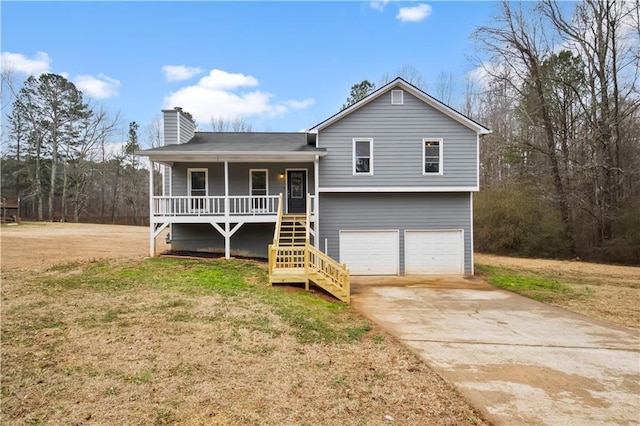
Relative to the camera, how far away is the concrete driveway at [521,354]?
4.03 meters

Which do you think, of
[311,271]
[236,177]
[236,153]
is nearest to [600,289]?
[311,271]

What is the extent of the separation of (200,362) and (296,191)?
1041 cm

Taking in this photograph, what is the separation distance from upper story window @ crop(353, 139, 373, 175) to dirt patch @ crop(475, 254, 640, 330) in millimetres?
7321

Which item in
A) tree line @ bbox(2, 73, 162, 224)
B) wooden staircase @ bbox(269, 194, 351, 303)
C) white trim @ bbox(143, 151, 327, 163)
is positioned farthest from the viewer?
tree line @ bbox(2, 73, 162, 224)

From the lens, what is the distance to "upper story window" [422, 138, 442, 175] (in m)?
13.6

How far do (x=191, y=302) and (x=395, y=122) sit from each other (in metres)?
9.77

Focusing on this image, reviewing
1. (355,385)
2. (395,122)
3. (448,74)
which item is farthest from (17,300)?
(448,74)

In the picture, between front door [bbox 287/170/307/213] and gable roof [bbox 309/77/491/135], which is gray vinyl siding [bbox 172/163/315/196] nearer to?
front door [bbox 287/170/307/213]

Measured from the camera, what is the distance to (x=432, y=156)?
1362cm

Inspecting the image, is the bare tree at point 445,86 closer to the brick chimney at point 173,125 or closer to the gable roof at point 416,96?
the gable roof at point 416,96

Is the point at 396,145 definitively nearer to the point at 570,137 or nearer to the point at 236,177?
the point at 236,177

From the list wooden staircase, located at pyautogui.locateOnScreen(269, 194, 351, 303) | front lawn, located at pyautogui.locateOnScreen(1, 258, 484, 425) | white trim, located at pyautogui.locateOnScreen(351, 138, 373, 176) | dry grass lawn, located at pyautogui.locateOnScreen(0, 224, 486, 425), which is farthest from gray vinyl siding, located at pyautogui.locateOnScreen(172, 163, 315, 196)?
front lawn, located at pyautogui.locateOnScreen(1, 258, 484, 425)

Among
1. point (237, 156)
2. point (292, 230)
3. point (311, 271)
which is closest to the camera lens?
point (311, 271)

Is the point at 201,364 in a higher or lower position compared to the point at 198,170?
lower
